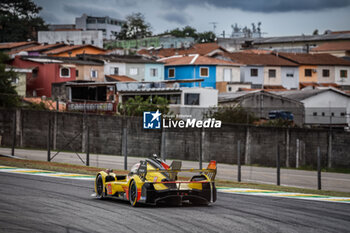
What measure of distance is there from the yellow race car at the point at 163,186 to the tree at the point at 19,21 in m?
116

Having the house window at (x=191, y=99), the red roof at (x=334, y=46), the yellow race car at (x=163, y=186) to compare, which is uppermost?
the red roof at (x=334, y=46)

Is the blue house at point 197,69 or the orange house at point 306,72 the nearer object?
the blue house at point 197,69

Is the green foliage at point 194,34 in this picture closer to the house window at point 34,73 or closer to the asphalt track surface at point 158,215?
the house window at point 34,73

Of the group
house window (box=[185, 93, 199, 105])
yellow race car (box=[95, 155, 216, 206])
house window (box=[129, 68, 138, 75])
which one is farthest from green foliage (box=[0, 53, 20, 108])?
yellow race car (box=[95, 155, 216, 206])

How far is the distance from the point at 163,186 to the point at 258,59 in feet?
241

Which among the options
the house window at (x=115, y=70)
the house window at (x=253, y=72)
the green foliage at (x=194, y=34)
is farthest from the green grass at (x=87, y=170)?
the green foliage at (x=194, y=34)

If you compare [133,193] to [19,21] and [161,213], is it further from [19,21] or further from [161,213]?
[19,21]

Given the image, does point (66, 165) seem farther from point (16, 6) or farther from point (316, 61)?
point (16, 6)

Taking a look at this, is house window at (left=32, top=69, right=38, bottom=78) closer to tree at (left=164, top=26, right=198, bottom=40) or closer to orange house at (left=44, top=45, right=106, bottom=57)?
orange house at (left=44, top=45, right=106, bottom=57)

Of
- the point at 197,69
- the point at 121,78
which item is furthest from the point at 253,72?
the point at 121,78

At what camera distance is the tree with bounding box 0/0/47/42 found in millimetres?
125375

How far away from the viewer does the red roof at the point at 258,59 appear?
278 ft

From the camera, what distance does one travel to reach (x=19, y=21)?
12975 cm

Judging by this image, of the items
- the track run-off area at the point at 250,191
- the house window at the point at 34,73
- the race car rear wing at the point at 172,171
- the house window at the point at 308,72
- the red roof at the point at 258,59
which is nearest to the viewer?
the race car rear wing at the point at 172,171
